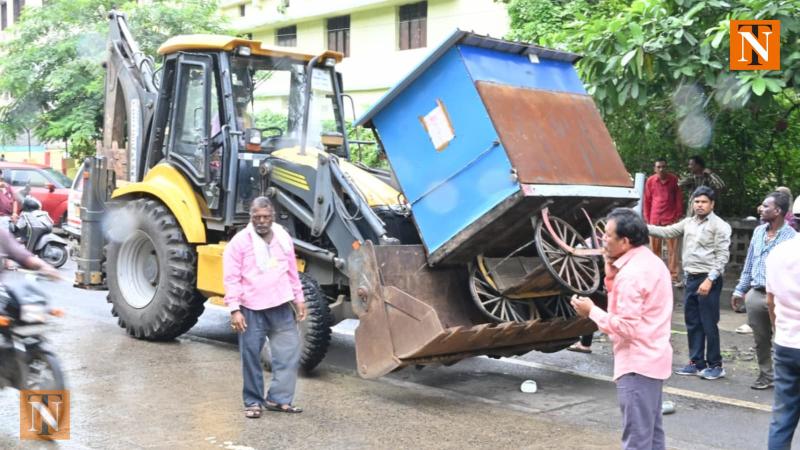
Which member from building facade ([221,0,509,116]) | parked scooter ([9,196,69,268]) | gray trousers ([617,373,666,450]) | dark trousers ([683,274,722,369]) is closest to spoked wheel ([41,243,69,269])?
A: parked scooter ([9,196,69,268])

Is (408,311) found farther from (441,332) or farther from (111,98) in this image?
(111,98)

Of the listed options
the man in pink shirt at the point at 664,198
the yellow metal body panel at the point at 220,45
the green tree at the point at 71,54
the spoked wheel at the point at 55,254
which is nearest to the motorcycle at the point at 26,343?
the yellow metal body panel at the point at 220,45

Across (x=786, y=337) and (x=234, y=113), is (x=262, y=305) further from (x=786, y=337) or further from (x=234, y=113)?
(x=786, y=337)

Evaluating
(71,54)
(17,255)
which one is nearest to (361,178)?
(17,255)

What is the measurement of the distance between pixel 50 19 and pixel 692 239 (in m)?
19.7

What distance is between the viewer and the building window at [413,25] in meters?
25.5

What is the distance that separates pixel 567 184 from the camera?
677 centimetres

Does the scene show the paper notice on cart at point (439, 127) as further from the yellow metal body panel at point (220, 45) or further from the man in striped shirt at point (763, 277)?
the man in striped shirt at point (763, 277)

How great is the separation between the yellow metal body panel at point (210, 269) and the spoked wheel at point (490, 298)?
2.42 metres

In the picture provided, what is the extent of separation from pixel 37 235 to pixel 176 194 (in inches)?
281

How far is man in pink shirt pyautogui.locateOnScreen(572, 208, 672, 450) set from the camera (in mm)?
4430

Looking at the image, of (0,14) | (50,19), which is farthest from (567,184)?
(0,14)

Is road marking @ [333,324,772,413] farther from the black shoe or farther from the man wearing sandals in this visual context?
the man wearing sandals

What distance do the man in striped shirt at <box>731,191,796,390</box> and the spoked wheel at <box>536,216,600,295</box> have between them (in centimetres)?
127
